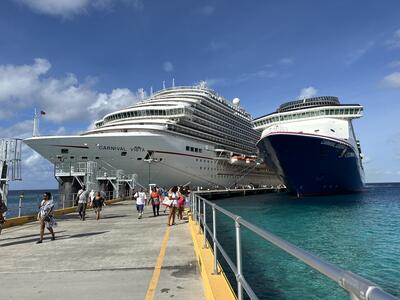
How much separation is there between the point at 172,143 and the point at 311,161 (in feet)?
48.2

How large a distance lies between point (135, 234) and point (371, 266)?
23.3 ft

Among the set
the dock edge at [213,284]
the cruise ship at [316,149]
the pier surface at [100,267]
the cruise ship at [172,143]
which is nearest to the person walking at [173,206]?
the pier surface at [100,267]

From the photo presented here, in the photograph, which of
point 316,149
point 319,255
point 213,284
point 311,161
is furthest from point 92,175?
point 213,284

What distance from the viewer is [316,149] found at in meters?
35.1

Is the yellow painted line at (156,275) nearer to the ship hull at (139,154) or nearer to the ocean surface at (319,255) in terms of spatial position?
the ocean surface at (319,255)

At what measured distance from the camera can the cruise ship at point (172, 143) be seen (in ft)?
119

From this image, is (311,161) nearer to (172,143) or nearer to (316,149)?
(316,149)

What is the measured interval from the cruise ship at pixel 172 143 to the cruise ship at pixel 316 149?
358 inches

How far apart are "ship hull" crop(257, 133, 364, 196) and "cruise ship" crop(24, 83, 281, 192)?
925cm

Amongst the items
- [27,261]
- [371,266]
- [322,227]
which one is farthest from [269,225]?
[27,261]

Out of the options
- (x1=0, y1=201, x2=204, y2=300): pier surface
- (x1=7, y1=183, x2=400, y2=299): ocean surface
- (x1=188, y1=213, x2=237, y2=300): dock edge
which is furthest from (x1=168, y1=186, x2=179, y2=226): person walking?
(x1=188, y1=213, x2=237, y2=300): dock edge

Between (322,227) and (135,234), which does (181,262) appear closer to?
(135,234)

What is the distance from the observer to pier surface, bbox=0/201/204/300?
5.13m

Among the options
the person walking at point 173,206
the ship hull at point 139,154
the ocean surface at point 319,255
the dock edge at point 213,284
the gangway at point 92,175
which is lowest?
the ocean surface at point 319,255
